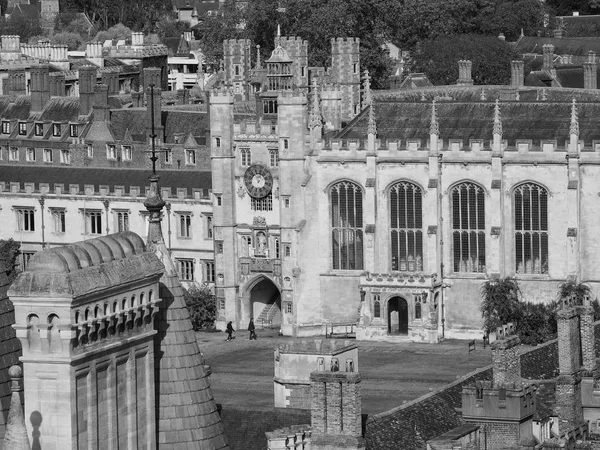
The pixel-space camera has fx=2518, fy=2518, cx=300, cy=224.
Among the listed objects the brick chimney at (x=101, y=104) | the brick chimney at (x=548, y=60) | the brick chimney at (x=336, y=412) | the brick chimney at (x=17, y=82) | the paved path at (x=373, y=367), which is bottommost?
the paved path at (x=373, y=367)

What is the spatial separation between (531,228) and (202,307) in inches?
599

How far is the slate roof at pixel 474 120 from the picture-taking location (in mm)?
104188

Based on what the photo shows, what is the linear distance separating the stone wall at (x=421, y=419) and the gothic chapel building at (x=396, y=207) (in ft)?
126

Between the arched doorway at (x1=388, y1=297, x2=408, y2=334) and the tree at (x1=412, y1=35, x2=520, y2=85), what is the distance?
54212 millimetres

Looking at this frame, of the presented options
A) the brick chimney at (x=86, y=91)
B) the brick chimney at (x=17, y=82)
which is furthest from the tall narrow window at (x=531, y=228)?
the brick chimney at (x=17, y=82)

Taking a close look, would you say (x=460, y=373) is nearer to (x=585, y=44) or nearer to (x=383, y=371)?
(x=383, y=371)

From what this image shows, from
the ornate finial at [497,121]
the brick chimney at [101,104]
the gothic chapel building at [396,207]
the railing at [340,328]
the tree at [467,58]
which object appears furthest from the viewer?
the tree at [467,58]

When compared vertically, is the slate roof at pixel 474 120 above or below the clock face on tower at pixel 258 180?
above

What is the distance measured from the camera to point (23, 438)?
104 ft

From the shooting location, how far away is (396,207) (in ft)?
342

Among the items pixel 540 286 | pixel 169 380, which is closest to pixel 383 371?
pixel 540 286

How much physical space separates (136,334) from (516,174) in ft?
222

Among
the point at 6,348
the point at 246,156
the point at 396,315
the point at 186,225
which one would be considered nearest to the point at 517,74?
the point at 186,225

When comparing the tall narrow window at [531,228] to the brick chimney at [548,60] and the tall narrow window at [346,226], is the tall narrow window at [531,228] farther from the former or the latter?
the brick chimney at [548,60]
